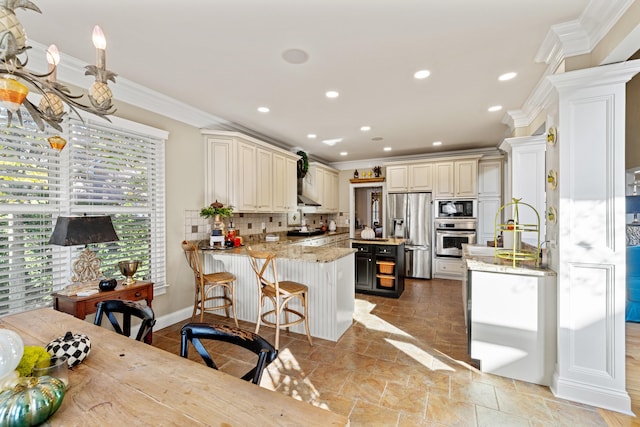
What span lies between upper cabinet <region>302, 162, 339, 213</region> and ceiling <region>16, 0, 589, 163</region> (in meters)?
2.22

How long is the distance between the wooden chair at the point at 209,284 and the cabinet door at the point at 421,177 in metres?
4.04

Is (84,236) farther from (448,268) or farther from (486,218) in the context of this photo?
(486,218)

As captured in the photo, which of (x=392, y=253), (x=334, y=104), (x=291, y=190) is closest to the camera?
(x=334, y=104)

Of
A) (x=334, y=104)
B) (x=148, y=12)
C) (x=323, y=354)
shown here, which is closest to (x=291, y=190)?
(x=334, y=104)

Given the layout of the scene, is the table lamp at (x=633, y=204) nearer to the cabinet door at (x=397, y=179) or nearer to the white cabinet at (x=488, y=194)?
the white cabinet at (x=488, y=194)

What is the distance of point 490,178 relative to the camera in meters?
5.37

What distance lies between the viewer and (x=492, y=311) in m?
2.23

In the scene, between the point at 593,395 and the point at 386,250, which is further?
the point at 386,250

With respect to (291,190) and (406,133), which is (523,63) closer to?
(406,133)

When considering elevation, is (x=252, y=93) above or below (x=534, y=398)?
above

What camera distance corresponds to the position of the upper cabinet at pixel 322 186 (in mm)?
5801

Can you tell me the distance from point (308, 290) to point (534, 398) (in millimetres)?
1986

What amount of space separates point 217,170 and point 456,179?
435cm

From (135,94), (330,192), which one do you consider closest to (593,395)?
(135,94)
